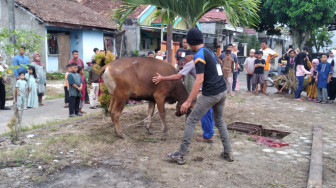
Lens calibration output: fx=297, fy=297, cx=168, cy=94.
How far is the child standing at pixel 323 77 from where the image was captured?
10.0 m

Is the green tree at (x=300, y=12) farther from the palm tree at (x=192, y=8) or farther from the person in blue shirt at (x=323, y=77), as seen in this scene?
the palm tree at (x=192, y=8)

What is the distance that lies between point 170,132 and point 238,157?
1.67 m

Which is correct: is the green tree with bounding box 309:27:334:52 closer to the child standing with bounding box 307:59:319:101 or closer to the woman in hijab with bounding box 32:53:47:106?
the child standing with bounding box 307:59:319:101

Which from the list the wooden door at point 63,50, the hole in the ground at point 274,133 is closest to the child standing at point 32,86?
the hole in the ground at point 274,133

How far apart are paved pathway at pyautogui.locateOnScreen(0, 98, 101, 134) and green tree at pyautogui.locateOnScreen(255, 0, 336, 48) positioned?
1585 centimetres

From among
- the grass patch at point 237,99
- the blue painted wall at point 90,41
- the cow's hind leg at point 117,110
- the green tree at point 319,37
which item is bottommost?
the grass patch at point 237,99

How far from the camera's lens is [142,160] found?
172 inches

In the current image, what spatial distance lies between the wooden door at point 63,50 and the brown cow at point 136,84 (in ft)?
43.6

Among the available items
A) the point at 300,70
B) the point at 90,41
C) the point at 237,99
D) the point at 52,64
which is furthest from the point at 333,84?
the point at 52,64

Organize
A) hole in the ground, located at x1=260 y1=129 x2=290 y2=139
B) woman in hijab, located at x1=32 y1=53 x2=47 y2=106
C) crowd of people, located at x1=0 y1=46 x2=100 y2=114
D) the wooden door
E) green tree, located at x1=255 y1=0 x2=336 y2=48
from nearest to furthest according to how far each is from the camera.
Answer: hole in the ground, located at x1=260 y1=129 x2=290 y2=139
crowd of people, located at x1=0 y1=46 x2=100 y2=114
woman in hijab, located at x1=32 y1=53 x2=47 y2=106
the wooden door
green tree, located at x1=255 y1=0 x2=336 y2=48

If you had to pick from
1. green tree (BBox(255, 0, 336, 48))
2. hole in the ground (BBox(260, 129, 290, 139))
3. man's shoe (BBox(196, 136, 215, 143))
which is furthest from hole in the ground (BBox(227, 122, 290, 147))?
green tree (BBox(255, 0, 336, 48))

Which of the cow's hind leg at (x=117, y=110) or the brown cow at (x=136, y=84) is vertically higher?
the brown cow at (x=136, y=84)

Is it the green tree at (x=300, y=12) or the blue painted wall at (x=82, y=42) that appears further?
the green tree at (x=300, y=12)

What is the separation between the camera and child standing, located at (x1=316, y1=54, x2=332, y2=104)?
32.8ft
